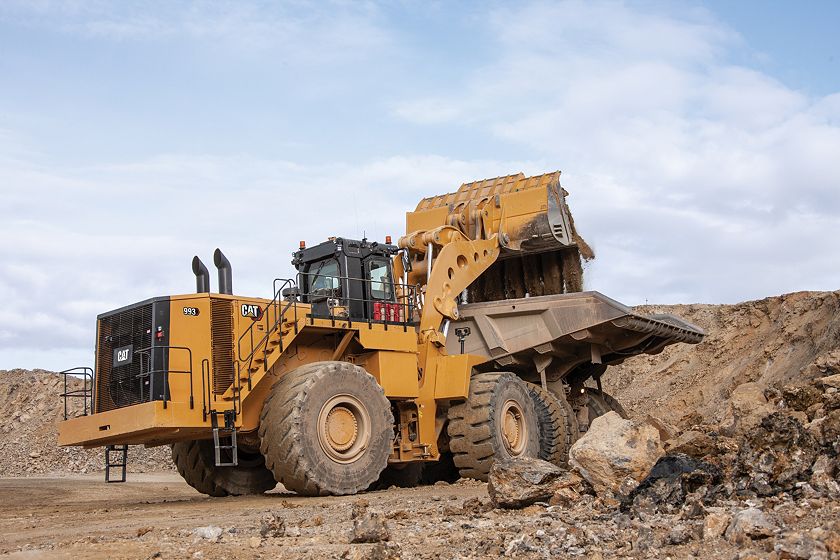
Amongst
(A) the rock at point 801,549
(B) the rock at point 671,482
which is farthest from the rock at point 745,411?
(A) the rock at point 801,549

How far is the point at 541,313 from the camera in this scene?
648 inches

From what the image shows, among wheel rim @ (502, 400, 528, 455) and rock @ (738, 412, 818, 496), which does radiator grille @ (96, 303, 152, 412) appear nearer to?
wheel rim @ (502, 400, 528, 455)

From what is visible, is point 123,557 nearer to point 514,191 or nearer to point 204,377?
point 204,377

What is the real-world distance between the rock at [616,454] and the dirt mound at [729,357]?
9367 millimetres

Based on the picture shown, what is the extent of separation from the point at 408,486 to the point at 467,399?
1.74 meters

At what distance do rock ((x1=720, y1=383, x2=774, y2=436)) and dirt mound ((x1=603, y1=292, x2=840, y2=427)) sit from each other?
319cm

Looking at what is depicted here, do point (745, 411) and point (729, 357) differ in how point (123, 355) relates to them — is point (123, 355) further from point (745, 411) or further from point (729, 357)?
point (729, 357)

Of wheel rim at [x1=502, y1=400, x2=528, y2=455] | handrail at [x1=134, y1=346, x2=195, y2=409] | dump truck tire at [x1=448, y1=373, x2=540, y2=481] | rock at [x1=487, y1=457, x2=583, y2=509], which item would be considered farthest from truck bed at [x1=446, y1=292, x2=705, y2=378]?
rock at [x1=487, y1=457, x2=583, y2=509]

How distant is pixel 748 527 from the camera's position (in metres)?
6.61

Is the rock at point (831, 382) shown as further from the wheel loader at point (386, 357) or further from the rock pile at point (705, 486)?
the wheel loader at point (386, 357)

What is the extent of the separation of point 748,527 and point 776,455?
1.87 m

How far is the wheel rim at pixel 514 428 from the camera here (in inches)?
601

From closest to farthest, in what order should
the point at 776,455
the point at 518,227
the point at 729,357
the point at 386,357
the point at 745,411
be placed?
1. the point at 776,455
2. the point at 745,411
3. the point at 386,357
4. the point at 518,227
5. the point at 729,357

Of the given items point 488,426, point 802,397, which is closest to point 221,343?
point 488,426
